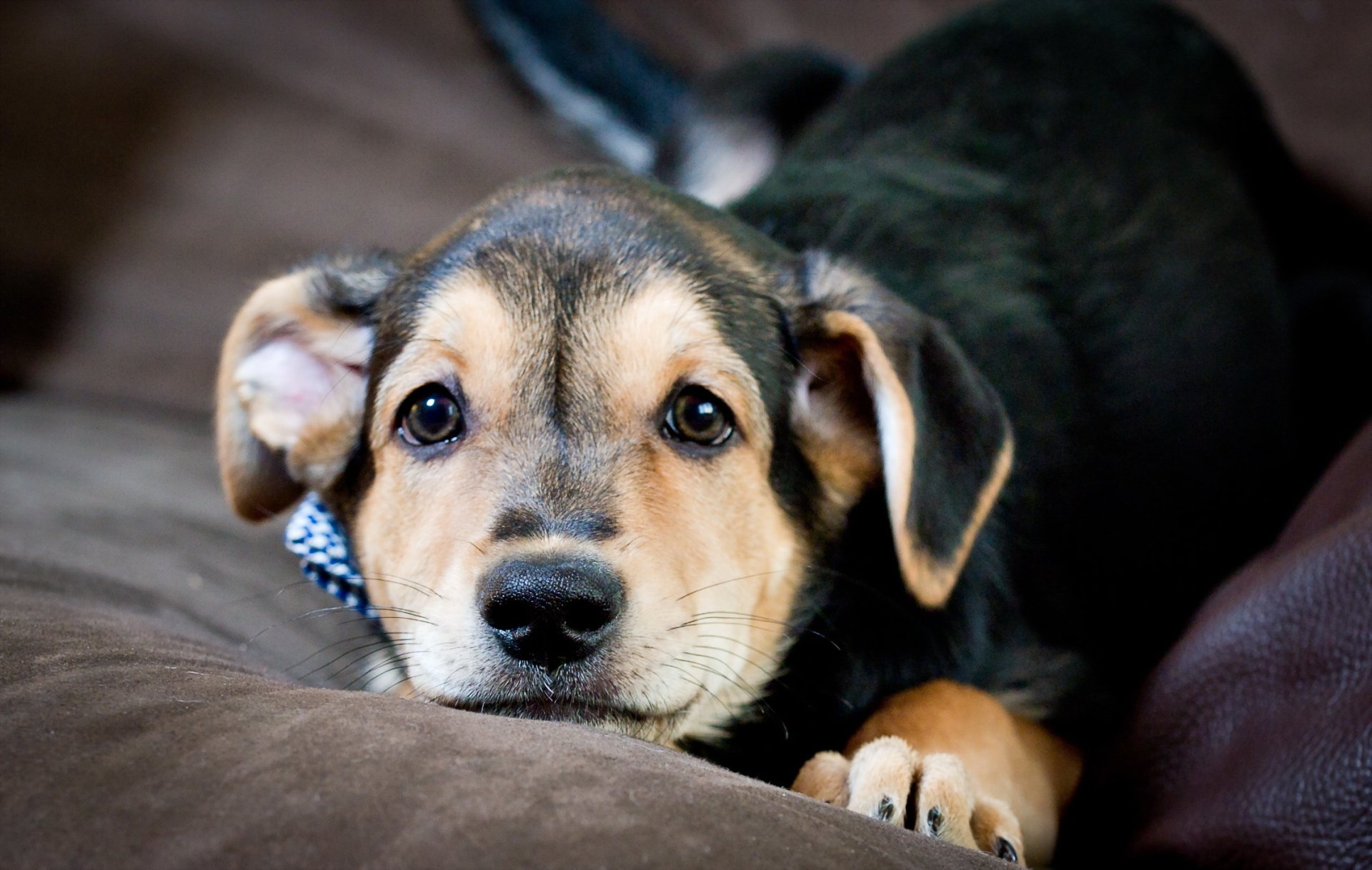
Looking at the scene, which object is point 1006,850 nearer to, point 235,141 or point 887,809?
point 887,809

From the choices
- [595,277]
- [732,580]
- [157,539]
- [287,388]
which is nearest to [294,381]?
[287,388]

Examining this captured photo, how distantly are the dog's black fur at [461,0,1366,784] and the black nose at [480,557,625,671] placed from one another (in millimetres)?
522

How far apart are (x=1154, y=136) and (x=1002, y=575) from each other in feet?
4.41

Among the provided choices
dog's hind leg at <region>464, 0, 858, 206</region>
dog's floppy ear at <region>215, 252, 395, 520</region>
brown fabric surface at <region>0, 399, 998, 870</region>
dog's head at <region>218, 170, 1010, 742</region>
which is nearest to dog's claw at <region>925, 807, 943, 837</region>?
brown fabric surface at <region>0, 399, 998, 870</region>

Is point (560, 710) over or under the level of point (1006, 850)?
over

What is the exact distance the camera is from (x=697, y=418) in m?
1.90

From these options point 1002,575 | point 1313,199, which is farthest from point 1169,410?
point 1313,199

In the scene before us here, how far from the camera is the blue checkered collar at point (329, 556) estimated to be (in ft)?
6.73

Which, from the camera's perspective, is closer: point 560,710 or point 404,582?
point 560,710

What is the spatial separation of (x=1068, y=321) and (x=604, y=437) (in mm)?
1233

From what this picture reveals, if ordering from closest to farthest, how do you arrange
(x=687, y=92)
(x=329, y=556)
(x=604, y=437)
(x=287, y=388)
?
(x=604, y=437) → (x=329, y=556) → (x=287, y=388) → (x=687, y=92)

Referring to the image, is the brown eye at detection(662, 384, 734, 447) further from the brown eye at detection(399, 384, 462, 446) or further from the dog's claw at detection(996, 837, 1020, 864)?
the dog's claw at detection(996, 837, 1020, 864)

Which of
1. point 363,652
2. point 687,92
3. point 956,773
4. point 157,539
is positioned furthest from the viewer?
point 687,92

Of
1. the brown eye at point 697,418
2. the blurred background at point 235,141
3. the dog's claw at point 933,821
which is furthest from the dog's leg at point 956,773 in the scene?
the blurred background at point 235,141
